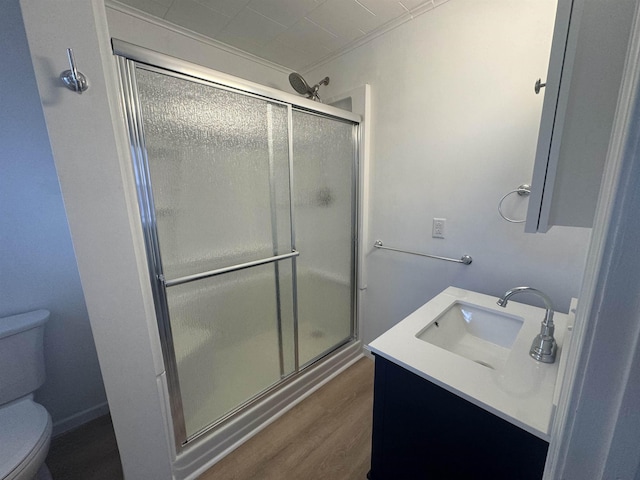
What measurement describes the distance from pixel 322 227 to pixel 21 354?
1640 mm

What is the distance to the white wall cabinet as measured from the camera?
1.46 ft

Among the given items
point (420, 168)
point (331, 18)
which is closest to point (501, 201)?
point (420, 168)

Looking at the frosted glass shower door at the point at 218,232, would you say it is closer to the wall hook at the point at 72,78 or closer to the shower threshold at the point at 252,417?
the shower threshold at the point at 252,417

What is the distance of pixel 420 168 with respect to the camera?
1.59 metres

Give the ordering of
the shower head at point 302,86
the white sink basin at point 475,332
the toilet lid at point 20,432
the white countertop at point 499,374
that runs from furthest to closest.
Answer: the shower head at point 302,86
the white sink basin at point 475,332
the toilet lid at point 20,432
the white countertop at point 499,374

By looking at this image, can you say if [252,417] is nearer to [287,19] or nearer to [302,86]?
[302,86]

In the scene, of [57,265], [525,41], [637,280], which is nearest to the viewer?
[637,280]

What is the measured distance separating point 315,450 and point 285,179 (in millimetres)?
1518

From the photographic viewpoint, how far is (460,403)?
0.77 meters

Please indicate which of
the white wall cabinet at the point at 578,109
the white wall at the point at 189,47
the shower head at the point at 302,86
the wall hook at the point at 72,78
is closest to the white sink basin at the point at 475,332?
the white wall cabinet at the point at 578,109

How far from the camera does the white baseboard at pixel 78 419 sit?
4.59 feet

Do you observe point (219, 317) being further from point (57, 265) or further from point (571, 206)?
point (571, 206)

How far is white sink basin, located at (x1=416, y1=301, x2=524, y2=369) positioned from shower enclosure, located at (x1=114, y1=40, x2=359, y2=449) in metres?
0.86

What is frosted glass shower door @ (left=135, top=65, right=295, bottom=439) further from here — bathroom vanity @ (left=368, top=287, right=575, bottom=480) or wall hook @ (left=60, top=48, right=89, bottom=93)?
bathroom vanity @ (left=368, top=287, right=575, bottom=480)
